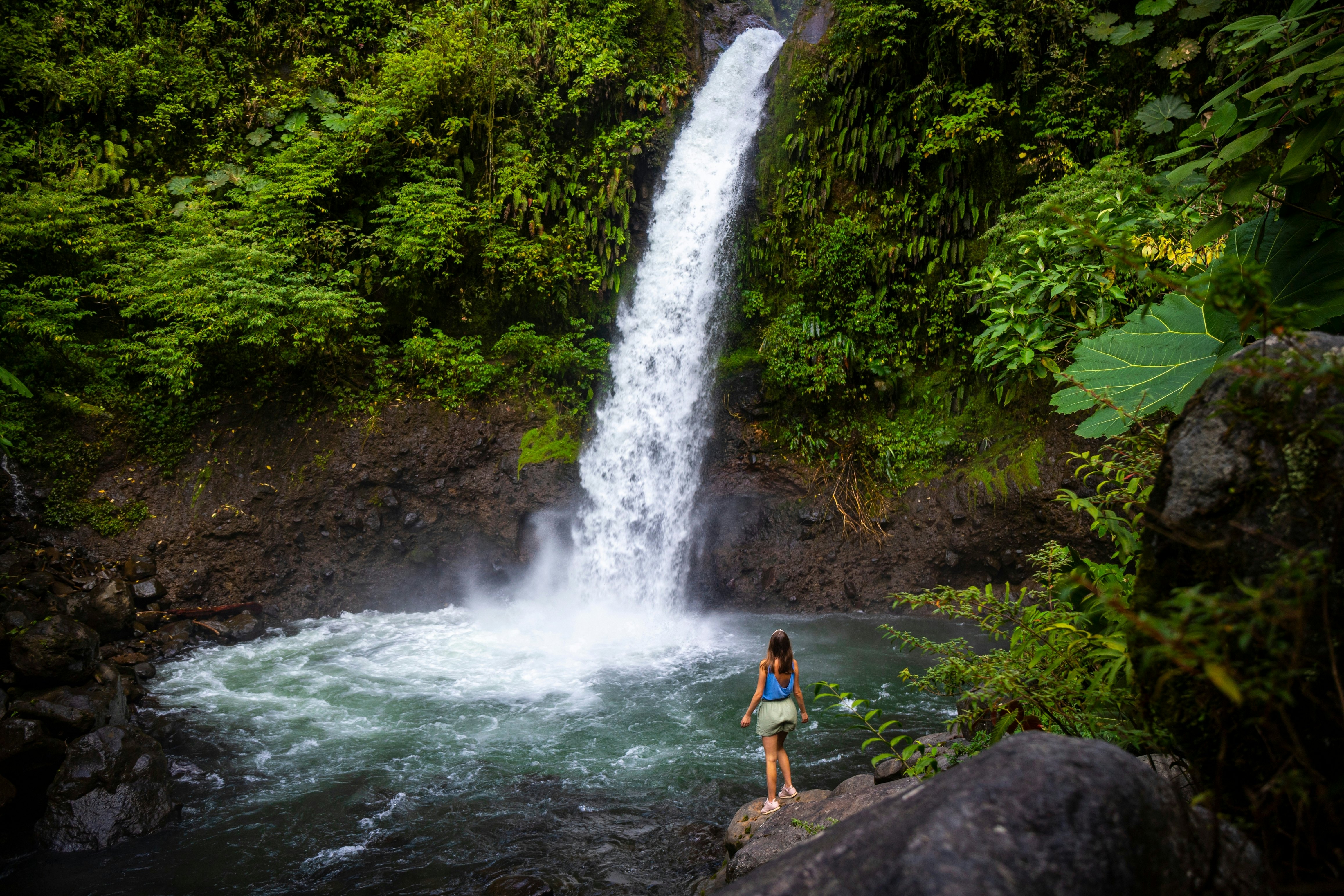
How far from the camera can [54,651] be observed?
6012mm

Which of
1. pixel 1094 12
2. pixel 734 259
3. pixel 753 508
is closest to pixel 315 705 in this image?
pixel 753 508

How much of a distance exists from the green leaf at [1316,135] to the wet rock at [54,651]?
8733 mm

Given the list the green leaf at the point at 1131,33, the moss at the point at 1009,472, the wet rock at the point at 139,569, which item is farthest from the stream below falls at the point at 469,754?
the green leaf at the point at 1131,33

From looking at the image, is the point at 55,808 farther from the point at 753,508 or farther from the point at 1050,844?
the point at 753,508

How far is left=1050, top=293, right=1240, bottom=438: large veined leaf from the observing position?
7.05 feet

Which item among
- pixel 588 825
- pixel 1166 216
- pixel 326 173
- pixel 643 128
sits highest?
pixel 643 128

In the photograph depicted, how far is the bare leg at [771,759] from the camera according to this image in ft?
16.0

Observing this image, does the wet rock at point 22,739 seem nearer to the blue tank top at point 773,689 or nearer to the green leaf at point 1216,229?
the blue tank top at point 773,689

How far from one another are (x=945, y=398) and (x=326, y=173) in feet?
35.0

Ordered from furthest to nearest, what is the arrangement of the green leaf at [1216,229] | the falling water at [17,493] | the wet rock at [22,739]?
the falling water at [17,493] < the wet rock at [22,739] < the green leaf at [1216,229]

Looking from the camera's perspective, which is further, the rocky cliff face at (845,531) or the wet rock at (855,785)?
the rocky cliff face at (845,531)

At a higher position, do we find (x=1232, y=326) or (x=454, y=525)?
(x=1232, y=326)

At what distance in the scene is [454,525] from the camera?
440 inches

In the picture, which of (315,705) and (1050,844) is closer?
(1050,844)
